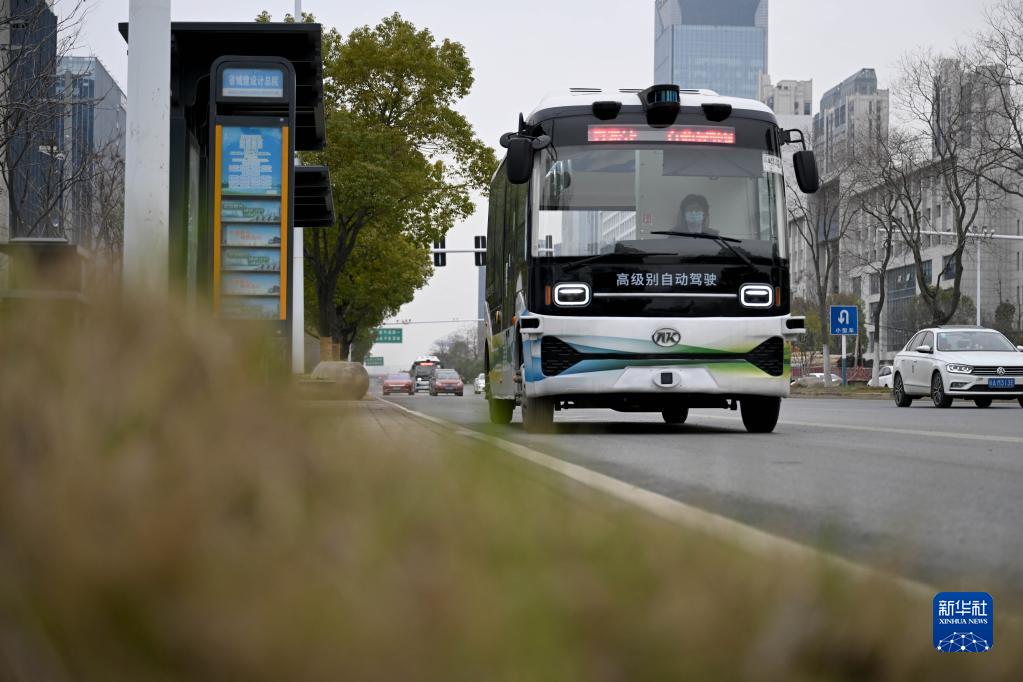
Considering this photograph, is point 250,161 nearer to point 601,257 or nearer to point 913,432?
point 601,257

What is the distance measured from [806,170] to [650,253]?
187 centimetres

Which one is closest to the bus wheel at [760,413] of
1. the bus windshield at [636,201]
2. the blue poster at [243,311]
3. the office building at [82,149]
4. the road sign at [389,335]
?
the bus windshield at [636,201]

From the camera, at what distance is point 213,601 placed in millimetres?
1859

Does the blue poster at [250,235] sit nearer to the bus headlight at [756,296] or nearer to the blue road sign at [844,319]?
the bus headlight at [756,296]

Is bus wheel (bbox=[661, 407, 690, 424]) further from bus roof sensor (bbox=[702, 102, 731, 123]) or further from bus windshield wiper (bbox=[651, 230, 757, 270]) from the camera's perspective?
bus roof sensor (bbox=[702, 102, 731, 123])

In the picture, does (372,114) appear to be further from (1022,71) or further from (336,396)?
(336,396)

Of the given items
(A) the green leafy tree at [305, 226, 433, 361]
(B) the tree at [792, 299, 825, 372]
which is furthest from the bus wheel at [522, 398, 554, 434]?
(B) the tree at [792, 299, 825, 372]

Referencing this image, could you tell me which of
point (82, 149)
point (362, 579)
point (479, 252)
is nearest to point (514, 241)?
point (362, 579)

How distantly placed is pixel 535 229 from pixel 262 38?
321 centimetres

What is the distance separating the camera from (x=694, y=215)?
40.2 feet

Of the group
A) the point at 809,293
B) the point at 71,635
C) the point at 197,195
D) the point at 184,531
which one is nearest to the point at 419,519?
the point at 184,531

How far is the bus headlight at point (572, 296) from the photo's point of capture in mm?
11906

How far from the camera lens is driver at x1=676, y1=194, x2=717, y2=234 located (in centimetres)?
1220

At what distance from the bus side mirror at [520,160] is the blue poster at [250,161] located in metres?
2.31
